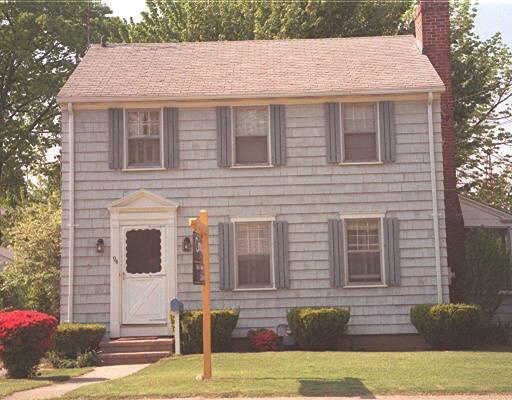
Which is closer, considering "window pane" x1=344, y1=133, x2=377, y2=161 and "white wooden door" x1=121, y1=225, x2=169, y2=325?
"white wooden door" x1=121, y1=225, x2=169, y2=325

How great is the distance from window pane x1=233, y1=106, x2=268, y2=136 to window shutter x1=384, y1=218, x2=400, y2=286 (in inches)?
129

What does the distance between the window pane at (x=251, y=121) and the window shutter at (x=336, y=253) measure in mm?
2472

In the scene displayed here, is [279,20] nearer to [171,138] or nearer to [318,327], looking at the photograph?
[171,138]

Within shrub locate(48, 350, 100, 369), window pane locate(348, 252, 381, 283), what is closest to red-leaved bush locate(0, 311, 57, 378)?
shrub locate(48, 350, 100, 369)

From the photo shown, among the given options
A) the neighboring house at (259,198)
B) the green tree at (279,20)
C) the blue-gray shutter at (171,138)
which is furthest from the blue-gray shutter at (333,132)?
the green tree at (279,20)

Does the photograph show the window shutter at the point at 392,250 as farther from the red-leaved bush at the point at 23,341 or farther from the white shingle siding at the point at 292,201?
the red-leaved bush at the point at 23,341

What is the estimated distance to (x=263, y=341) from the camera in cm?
1669

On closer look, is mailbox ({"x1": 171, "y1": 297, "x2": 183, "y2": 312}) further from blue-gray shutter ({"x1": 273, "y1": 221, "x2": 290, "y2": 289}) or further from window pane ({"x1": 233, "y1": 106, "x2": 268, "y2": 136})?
window pane ({"x1": 233, "y1": 106, "x2": 268, "y2": 136})

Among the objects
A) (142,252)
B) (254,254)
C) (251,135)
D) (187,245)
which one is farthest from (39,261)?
(251,135)

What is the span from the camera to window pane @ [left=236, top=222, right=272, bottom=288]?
57.9 feet

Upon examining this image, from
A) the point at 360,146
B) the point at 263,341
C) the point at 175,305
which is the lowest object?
the point at 263,341

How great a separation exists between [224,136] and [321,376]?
23.0 feet

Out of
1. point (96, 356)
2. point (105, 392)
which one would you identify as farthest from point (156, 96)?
point (105, 392)

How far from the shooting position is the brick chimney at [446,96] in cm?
1908
